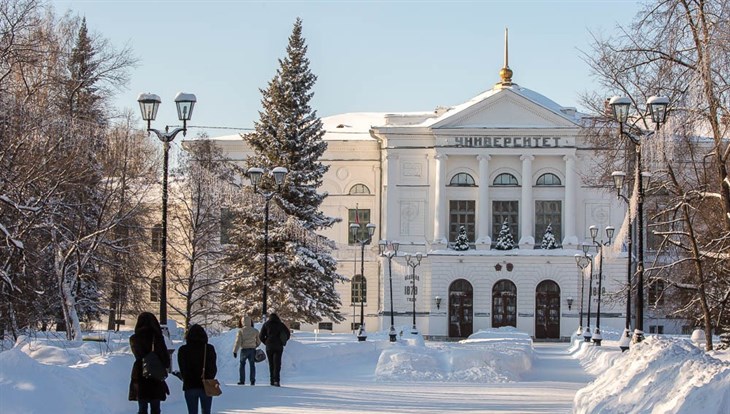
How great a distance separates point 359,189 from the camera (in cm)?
6975

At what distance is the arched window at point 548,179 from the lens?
66.4m

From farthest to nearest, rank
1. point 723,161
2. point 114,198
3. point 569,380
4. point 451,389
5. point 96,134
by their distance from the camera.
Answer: point 114,198
point 96,134
point 569,380
point 723,161
point 451,389

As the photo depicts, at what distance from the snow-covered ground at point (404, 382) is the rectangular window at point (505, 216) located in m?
33.2

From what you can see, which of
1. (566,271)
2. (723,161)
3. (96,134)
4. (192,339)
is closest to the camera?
(192,339)

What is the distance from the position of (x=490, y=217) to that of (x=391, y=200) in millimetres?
5607

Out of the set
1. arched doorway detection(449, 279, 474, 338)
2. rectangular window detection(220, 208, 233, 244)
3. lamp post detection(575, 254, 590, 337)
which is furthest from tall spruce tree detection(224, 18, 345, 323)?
arched doorway detection(449, 279, 474, 338)

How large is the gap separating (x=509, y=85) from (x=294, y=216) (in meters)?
26.1

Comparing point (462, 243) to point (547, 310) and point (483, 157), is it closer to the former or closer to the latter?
point (483, 157)

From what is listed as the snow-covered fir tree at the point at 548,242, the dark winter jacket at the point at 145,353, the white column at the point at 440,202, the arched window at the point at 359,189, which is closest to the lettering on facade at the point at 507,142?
the white column at the point at 440,202

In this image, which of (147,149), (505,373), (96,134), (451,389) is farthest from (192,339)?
(147,149)

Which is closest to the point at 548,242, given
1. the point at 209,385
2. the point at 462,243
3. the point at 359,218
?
the point at 462,243

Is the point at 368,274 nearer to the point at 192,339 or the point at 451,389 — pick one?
the point at 451,389

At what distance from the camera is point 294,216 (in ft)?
156

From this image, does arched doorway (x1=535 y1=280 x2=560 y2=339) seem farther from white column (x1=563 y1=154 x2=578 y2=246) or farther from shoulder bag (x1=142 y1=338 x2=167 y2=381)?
shoulder bag (x1=142 y1=338 x2=167 y2=381)
